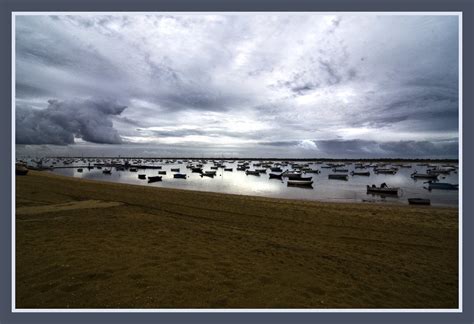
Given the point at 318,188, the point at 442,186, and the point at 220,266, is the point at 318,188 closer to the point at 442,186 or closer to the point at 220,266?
the point at 442,186

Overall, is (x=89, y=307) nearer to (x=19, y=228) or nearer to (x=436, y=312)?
(x=436, y=312)

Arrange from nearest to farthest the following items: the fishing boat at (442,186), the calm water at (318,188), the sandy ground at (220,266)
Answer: the sandy ground at (220,266)
the calm water at (318,188)
the fishing boat at (442,186)

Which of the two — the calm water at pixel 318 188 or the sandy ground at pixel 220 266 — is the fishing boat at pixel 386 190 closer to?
the calm water at pixel 318 188

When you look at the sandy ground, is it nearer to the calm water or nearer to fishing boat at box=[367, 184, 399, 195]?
the calm water

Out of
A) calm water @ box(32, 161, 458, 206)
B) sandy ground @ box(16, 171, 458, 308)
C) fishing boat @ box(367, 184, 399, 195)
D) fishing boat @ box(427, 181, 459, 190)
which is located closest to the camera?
sandy ground @ box(16, 171, 458, 308)

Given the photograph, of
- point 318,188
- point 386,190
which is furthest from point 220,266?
point 318,188

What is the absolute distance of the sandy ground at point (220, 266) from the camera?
2.80 m

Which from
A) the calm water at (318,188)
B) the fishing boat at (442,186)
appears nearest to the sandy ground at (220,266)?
the calm water at (318,188)

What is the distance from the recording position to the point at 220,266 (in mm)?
3625

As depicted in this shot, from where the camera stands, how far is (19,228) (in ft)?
17.7

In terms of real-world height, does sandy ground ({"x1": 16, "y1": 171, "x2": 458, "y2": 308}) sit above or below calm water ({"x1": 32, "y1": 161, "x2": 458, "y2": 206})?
above

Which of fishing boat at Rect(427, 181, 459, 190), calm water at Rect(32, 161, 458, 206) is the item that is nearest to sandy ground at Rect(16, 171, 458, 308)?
calm water at Rect(32, 161, 458, 206)

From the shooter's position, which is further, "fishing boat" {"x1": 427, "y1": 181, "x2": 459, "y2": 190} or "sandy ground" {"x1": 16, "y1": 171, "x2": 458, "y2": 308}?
"fishing boat" {"x1": 427, "y1": 181, "x2": 459, "y2": 190}

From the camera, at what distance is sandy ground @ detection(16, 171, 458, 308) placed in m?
2.80
